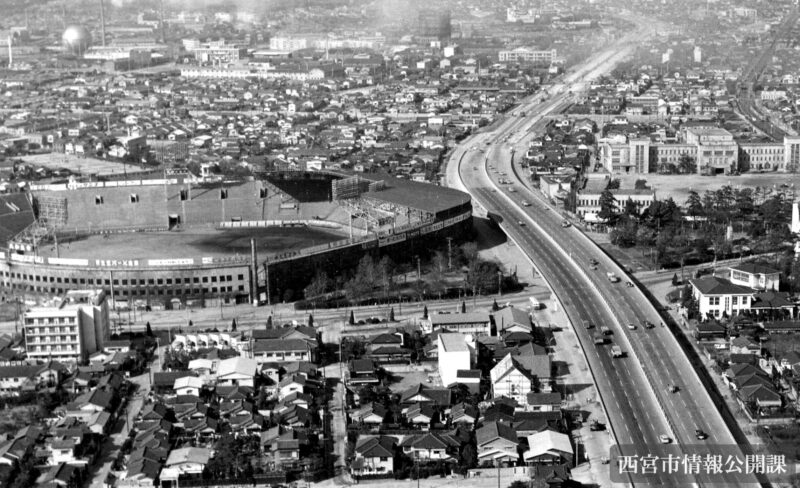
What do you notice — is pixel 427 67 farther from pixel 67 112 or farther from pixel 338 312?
pixel 338 312

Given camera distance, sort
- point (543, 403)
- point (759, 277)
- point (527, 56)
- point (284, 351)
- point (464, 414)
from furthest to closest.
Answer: point (527, 56) < point (759, 277) < point (284, 351) < point (543, 403) < point (464, 414)

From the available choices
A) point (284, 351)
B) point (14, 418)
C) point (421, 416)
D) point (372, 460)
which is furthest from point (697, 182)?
point (14, 418)

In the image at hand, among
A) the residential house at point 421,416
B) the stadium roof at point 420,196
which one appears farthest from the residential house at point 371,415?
the stadium roof at point 420,196

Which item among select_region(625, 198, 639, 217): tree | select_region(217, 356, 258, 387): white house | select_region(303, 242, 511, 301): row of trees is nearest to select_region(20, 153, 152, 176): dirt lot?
select_region(303, 242, 511, 301): row of trees

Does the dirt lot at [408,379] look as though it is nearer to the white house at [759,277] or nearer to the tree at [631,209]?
the white house at [759,277]

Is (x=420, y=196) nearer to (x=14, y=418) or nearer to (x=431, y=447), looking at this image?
(x=14, y=418)
